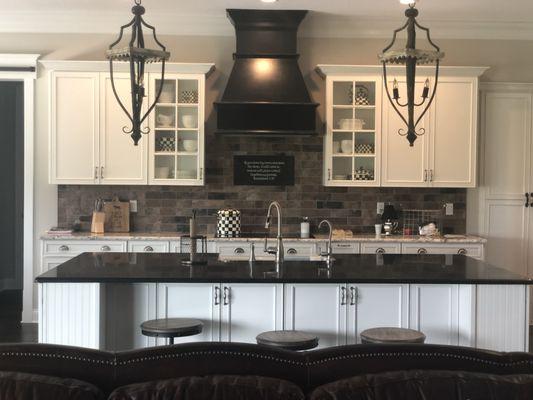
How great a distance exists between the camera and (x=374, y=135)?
599 centimetres

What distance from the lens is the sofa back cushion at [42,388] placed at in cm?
176

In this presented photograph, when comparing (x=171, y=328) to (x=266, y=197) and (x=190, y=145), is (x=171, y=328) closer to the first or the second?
(x=190, y=145)

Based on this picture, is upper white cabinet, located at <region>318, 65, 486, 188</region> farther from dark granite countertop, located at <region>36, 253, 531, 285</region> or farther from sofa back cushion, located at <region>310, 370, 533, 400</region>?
sofa back cushion, located at <region>310, 370, 533, 400</region>

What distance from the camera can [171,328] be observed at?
339cm

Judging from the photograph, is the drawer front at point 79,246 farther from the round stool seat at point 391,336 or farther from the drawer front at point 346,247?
the round stool seat at point 391,336

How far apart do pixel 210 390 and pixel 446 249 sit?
4420 mm

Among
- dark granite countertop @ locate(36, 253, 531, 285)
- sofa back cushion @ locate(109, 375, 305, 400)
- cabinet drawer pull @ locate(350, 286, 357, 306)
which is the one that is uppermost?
dark granite countertop @ locate(36, 253, 531, 285)

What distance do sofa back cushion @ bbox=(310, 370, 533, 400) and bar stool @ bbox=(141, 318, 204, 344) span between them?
1648 mm

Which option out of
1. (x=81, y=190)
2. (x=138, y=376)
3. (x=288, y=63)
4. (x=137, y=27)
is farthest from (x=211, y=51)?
(x=138, y=376)

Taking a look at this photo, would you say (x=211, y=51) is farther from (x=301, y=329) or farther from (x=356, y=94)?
(x=301, y=329)

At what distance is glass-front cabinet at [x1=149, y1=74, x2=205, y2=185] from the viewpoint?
593 cm

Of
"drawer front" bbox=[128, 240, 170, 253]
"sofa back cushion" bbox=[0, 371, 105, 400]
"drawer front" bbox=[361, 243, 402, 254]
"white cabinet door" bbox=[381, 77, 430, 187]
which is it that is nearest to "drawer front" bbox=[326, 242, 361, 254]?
"drawer front" bbox=[361, 243, 402, 254]

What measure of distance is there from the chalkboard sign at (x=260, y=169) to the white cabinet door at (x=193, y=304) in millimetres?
2665

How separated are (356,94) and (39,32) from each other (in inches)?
126
